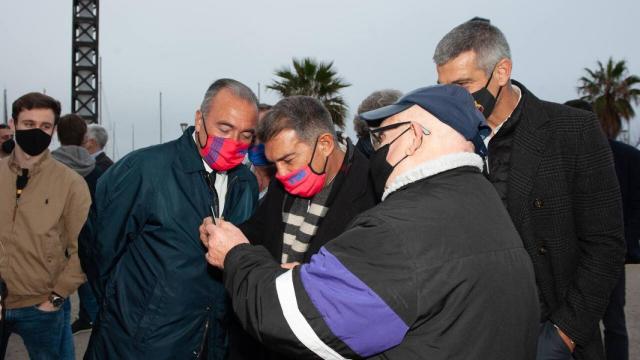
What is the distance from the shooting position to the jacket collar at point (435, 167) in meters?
1.70

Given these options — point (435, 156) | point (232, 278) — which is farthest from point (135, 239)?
point (435, 156)

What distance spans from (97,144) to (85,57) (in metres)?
10.2

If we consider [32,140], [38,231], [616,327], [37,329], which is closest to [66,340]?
[37,329]

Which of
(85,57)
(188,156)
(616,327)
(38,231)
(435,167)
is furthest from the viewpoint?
(85,57)

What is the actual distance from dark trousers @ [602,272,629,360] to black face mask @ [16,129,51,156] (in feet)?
13.3

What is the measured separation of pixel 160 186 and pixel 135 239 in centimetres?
31

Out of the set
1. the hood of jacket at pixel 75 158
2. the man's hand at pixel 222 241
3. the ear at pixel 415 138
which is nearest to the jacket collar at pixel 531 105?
the ear at pixel 415 138

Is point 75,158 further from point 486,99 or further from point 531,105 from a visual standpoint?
point 531,105

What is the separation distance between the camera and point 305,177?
108 inches

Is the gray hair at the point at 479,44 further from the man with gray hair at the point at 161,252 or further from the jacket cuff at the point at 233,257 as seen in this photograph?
the jacket cuff at the point at 233,257

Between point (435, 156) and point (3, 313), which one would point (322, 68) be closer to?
point (3, 313)

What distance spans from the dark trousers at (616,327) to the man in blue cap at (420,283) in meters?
2.86

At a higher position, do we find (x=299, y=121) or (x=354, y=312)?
(x=299, y=121)

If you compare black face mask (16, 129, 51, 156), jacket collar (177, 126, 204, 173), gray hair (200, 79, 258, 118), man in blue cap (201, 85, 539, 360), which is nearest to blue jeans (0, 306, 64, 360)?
black face mask (16, 129, 51, 156)
